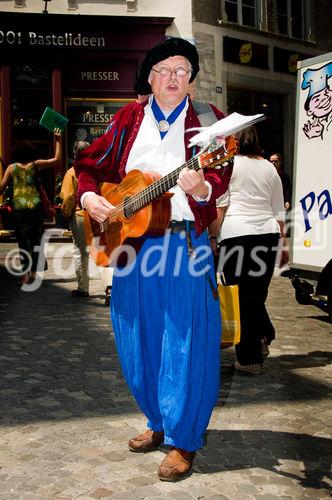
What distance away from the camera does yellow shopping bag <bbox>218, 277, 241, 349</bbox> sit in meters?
3.74

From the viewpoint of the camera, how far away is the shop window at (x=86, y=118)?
1728 cm

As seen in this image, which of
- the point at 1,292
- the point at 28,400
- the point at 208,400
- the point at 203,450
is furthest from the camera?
the point at 1,292

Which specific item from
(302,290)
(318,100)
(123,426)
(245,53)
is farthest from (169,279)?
(245,53)

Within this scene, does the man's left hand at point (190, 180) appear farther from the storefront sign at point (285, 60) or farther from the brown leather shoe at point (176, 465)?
the storefront sign at point (285, 60)

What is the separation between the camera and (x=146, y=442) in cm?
377

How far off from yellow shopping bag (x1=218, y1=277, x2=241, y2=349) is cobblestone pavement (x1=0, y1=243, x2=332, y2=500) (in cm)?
62

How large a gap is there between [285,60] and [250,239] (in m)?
15.5

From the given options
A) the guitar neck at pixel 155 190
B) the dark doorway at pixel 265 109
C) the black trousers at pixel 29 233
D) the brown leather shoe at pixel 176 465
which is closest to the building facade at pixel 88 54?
the dark doorway at pixel 265 109

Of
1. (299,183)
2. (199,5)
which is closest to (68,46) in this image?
(199,5)

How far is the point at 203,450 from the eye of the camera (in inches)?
150

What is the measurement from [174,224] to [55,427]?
1.54 m

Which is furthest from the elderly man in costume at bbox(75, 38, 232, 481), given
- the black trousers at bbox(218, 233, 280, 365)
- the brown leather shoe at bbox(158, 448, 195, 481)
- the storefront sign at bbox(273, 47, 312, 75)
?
the storefront sign at bbox(273, 47, 312, 75)

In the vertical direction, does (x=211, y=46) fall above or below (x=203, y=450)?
above

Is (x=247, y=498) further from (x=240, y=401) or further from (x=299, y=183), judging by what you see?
(x=299, y=183)
